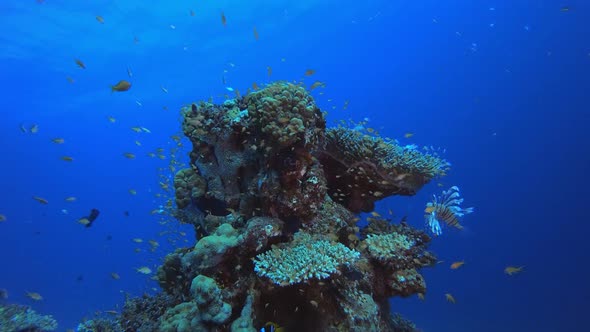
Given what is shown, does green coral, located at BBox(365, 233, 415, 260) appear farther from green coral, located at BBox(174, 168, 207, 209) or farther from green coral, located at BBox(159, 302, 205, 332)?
green coral, located at BBox(174, 168, 207, 209)

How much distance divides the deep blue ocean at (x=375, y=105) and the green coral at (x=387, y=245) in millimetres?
5885

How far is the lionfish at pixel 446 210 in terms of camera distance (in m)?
7.17

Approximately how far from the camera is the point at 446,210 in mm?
7246

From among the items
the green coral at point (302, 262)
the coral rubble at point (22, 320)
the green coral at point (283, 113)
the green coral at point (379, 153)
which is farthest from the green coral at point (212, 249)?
the coral rubble at point (22, 320)

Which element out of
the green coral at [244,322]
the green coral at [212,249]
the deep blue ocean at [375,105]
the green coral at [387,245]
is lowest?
the green coral at [244,322]

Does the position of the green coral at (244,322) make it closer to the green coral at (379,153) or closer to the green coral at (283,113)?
the green coral at (283,113)

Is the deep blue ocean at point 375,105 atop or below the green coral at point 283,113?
atop

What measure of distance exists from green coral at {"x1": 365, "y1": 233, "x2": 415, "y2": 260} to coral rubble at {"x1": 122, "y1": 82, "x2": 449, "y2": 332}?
0.02 m

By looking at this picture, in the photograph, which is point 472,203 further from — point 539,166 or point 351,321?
point 351,321

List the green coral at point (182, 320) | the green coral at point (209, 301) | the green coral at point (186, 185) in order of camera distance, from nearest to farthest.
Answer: the green coral at point (209, 301)
the green coral at point (182, 320)
the green coral at point (186, 185)

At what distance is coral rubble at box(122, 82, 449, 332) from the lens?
5.64m

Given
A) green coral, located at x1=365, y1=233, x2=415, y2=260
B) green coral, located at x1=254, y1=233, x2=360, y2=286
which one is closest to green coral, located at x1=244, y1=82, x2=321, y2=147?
green coral, located at x1=254, y1=233, x2=360, y2=286

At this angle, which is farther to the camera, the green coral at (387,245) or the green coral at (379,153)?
the green coral at (379,153)

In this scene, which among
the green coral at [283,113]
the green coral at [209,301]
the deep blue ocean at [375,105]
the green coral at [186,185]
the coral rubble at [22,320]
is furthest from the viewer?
the deep blue ocean at [375,105]
